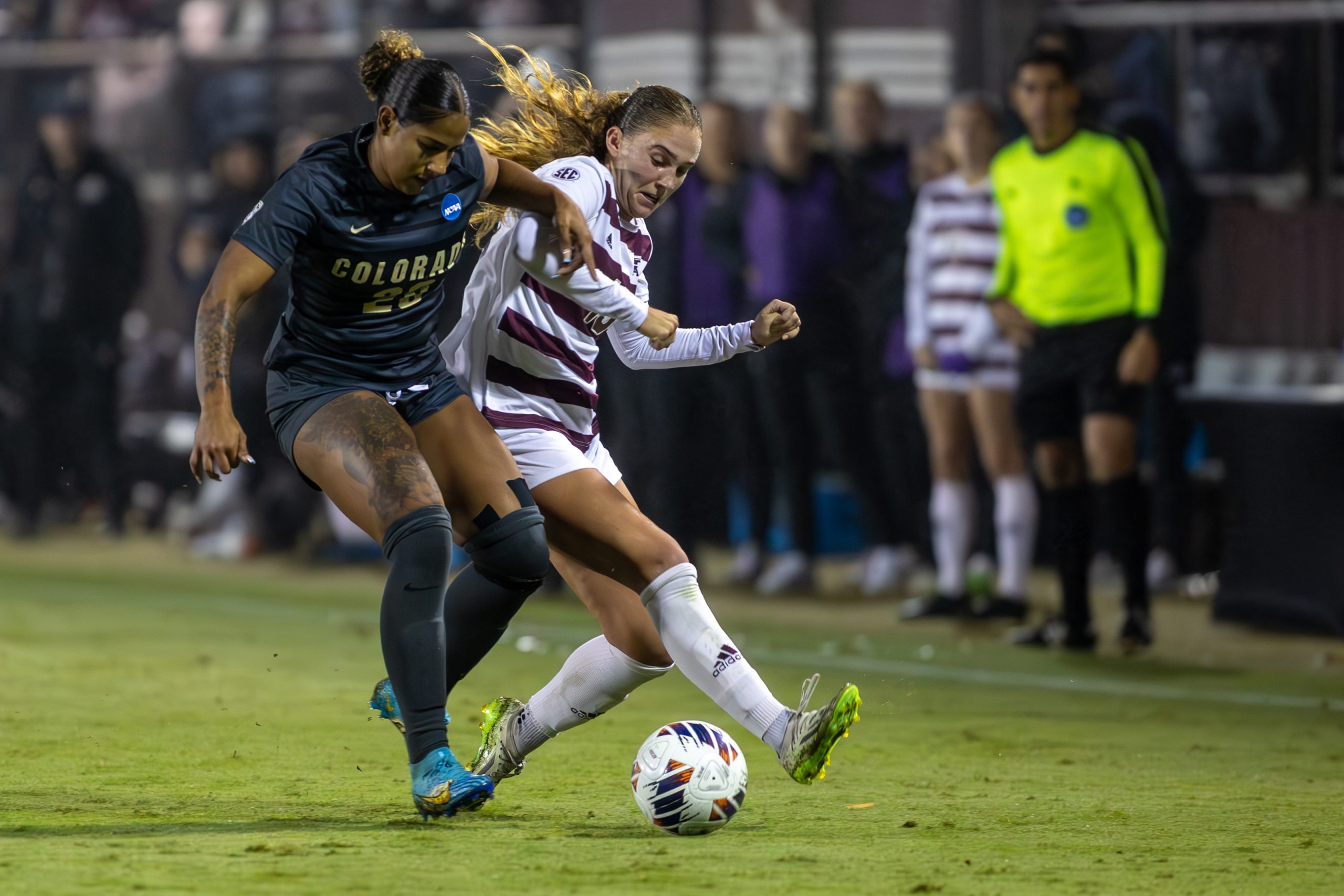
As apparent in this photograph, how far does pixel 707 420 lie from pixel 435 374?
637cm

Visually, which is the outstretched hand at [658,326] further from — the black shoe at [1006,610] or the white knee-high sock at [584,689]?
the black shoe at [1006,610]

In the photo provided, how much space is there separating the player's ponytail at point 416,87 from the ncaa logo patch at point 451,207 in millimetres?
259

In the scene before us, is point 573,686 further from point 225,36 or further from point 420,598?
point 225,36

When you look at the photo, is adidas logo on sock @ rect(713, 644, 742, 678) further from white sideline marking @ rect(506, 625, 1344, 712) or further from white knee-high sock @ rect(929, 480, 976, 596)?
white knee-high sock @ rect(929, 480, 976, 596)

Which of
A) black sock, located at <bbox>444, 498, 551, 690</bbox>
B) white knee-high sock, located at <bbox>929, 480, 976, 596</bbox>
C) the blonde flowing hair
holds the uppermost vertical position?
the blonde flowing hair

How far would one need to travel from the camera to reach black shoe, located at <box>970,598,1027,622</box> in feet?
32.3

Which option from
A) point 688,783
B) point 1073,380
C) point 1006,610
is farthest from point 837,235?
point 688,783

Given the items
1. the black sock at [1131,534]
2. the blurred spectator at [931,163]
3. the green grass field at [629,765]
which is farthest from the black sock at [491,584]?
the blurred spectator at [931,163]

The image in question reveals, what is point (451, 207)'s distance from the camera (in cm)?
496

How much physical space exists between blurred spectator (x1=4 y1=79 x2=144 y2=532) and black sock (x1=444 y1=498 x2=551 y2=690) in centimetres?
898

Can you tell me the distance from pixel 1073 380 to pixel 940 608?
157 centimetres

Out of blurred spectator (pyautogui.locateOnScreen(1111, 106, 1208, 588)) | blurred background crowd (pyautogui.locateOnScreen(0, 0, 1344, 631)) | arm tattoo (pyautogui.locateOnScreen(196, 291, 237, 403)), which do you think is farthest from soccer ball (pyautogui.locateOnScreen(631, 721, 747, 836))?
blurred spectator (pyautogui.locateOnScreen(1111, 106, 1208, 588))

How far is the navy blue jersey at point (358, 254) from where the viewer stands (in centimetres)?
472

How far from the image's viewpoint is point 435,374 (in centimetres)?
512
